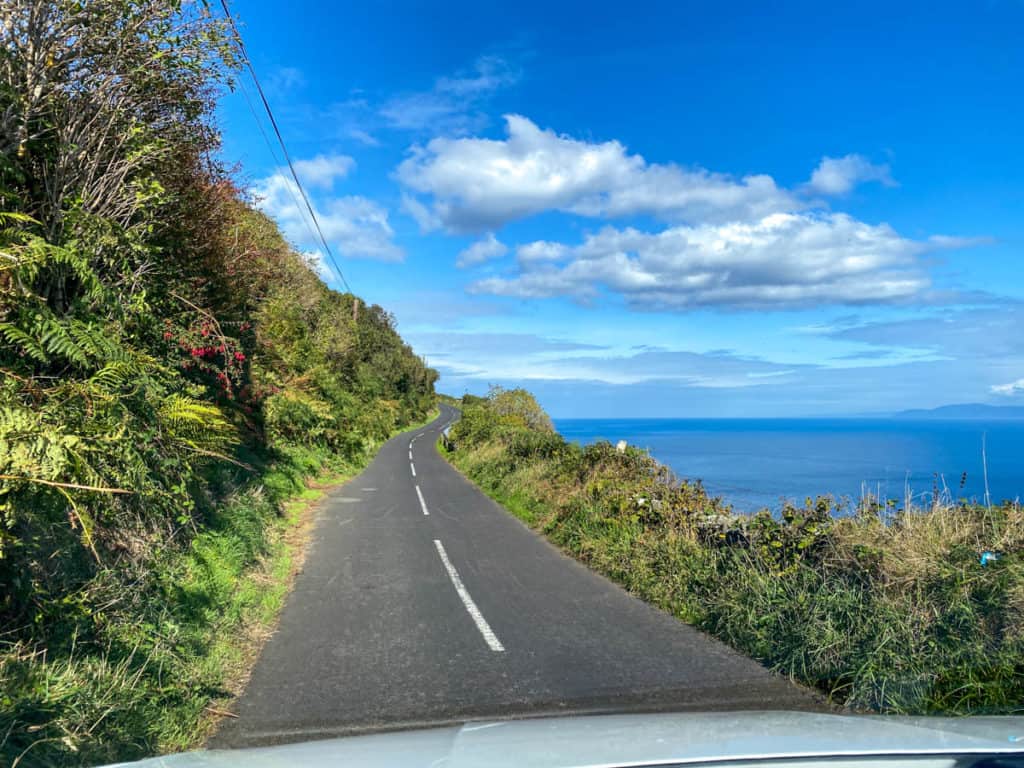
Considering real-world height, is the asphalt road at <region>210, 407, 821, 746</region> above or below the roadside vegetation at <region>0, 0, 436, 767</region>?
below

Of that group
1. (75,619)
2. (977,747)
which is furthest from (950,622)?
(75,619)

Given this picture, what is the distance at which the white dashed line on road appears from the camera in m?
6.11

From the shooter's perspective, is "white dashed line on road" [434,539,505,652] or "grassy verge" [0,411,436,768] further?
"white dashed line on road" [434,539,505,652]

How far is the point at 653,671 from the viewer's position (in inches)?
212

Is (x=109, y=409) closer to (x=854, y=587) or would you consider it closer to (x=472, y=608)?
(x=472, y=608)

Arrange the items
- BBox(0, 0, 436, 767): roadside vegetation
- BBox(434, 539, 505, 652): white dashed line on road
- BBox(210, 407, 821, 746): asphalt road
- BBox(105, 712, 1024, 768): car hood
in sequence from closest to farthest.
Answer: BBox(105, 712, 1024, 768): car hood, BBox(0, 0, 436, 767): roadside vegetation, BBox(210, 407, 821, 746): asphalt road, BBox(434, 539, 505, 652): white dashed line on road

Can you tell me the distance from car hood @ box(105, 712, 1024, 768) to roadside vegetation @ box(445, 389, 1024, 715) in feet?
7.09

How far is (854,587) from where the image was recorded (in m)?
5.88

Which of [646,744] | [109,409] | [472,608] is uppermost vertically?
[109,409]

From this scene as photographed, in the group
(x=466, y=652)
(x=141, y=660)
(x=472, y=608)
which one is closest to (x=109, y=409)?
(x=141, y=660)

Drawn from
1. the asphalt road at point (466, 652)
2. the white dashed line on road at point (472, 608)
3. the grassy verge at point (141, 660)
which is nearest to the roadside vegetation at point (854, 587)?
the asphalt road at point (466, 652)

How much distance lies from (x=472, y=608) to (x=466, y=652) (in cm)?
145

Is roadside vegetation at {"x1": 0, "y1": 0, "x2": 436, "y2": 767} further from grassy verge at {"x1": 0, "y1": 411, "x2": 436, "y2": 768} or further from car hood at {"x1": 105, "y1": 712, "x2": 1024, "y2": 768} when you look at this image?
car hood at {"x1": 105, "y1": 712, "x2": 1024, "y2": 768}

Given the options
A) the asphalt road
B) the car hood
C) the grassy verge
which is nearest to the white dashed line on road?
the asphalt road
